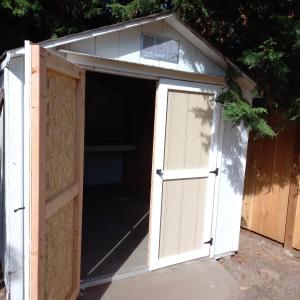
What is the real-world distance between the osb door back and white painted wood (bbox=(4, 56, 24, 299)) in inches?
135

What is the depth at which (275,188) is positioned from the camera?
4.89 metres

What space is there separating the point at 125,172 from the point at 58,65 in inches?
239

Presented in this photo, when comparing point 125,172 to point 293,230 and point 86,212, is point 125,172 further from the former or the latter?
point 293,230

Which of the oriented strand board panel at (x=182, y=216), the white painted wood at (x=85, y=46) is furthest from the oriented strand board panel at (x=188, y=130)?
the white painted wood at (x=85, y=46)

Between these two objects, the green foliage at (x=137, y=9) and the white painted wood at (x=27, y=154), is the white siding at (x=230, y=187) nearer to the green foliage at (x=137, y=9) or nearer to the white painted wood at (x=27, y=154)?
the green foliage at (x=137, y=9)

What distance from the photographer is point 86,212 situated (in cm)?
593

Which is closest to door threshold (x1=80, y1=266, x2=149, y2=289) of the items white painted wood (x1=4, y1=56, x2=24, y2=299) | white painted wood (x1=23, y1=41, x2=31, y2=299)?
white painted wood (x1=4, y1=56, x2=24, y2=299)

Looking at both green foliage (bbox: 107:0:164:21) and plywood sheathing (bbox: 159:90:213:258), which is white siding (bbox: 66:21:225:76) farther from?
green foliage (bbox: 107:0:164:21)

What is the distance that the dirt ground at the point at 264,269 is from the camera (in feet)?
12.1

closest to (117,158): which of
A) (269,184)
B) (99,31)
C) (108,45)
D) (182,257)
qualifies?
(269,184)

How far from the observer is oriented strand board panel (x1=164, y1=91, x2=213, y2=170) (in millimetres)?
3656

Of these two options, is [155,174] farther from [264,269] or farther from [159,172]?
[264,269]

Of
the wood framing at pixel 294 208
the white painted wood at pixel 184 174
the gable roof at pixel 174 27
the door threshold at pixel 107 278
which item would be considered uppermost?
the gable roof at pixel 174 27

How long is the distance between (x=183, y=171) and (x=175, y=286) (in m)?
1.26
